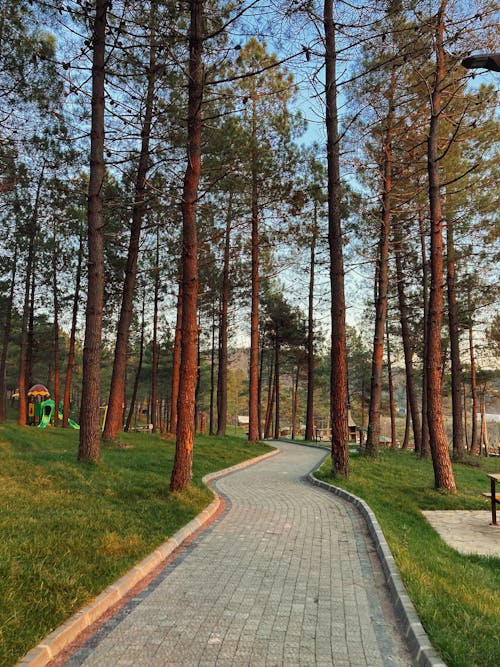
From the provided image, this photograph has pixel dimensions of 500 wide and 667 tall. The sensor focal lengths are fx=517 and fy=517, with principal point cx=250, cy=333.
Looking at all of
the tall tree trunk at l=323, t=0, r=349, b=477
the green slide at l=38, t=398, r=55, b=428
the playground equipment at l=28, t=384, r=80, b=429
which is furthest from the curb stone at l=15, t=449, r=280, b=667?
the green slide at l=38, t=398, r=55, b=428

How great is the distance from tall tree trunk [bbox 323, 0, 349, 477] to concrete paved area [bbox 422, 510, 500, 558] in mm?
2546

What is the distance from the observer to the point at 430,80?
1311 cm

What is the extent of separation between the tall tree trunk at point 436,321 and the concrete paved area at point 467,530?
1.40 meters

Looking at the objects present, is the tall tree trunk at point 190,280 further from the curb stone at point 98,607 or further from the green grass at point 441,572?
the green grass at point 441,572

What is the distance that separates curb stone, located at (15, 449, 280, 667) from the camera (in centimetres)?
331

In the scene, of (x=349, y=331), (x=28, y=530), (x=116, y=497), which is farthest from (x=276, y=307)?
(x=28, y=530)

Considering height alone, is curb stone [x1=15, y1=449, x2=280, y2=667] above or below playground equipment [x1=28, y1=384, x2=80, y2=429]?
below

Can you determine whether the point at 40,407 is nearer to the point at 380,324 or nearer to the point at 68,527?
the point at 380,324

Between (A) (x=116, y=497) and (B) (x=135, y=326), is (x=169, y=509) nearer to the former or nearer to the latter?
(A) (x=116, y=497)

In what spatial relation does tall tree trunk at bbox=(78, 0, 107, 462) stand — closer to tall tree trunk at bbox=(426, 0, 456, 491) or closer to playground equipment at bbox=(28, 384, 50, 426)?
tall tree trunk at bbox=(426, 0, 456, 491)

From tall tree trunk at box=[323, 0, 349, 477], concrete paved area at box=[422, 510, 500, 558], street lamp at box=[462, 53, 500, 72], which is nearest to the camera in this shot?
street lamp at box=[462, 53, 500, 72]

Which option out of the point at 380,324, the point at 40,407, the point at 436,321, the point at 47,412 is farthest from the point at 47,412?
the point at 436,321

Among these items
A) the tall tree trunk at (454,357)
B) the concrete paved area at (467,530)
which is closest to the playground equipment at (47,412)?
the tall tree trunk at (454,357)

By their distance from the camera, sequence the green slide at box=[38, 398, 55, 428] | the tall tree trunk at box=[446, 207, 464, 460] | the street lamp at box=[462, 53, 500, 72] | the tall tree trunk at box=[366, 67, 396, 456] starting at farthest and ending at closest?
the green slide at box=[38, 398, 55, 428] → the tall tree trunk at box=[446, 207, 464, 460] → the tall tree trunk at box=[366, 67, 396, 456] → the street lamp at box=[462, 53, 500, 72]
